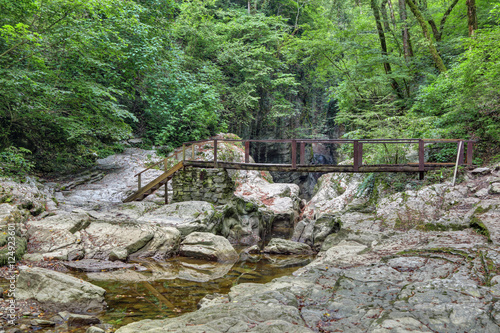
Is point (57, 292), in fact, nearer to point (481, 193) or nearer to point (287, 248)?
point (287, 248)

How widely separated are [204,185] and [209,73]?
898cm

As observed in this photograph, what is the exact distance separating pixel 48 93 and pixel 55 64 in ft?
7.49

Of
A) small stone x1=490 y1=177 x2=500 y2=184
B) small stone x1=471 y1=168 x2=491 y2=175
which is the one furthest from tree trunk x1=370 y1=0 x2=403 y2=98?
small stone x1=490 y1=177 x2=500 y2=184

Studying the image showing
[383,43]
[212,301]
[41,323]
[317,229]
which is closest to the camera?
[41,323]

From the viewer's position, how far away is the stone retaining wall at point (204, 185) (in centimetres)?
1322

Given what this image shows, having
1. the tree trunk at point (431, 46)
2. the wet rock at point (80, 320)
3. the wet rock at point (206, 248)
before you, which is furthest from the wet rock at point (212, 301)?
the tree trunk at point (431, 46)

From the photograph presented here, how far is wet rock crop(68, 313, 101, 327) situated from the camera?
4.65 m

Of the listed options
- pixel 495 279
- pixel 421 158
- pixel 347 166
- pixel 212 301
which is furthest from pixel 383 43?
pixel 212 301

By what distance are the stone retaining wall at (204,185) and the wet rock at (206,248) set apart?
10.8 feet

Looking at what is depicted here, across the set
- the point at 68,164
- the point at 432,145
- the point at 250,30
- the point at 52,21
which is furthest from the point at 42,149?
the point at 432,145

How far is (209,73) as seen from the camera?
19375 millimetres

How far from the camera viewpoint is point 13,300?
507 centimetres

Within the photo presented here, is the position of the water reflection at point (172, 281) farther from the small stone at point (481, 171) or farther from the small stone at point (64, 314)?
the small stone at point (481, 171)

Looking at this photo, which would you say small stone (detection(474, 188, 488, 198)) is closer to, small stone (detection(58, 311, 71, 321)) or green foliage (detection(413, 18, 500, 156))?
green foliage (detection(413, 18, 500, 156))
